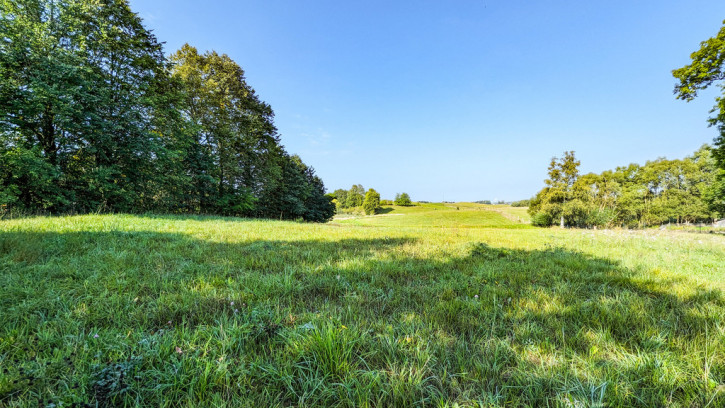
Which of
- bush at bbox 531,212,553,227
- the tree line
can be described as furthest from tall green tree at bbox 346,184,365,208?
bush at bbox 531,212,553,227

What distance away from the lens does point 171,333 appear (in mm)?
1768

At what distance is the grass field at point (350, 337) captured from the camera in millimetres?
1292

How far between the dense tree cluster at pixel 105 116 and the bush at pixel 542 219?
45.5 metres

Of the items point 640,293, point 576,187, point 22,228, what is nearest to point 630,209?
point 576,187

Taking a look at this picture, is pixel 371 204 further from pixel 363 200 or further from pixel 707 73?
pixel 707 73

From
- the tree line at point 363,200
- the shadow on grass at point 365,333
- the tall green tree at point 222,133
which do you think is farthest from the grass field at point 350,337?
the tree line at point 363,200

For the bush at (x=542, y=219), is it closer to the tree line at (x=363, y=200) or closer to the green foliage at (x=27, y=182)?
the tree line at (x=363, y=200)

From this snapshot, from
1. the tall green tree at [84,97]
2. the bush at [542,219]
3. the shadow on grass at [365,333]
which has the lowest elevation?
the bush at [542,219]

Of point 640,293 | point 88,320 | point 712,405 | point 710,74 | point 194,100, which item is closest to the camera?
point 712,405

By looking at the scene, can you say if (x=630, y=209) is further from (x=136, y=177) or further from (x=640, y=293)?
(x=136, y=177)

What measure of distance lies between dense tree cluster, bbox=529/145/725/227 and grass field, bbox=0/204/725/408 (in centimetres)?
4291

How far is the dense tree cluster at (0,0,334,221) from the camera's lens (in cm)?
1207

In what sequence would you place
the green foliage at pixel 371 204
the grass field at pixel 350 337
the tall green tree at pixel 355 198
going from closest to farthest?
the grass field at pixel 350 337 → the green foliage at pixel 371 204 → the tall green tree at pixel 355 198

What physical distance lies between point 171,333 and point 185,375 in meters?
0.58
